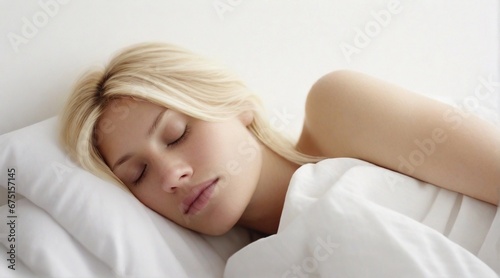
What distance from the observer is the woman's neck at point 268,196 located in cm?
117

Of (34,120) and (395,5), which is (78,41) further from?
(395,5)

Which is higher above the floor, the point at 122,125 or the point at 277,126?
the point at 122,125

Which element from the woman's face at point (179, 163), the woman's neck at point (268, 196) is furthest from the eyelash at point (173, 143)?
the woman's neck at point (268, 196)

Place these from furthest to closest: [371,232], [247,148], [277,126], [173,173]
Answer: [277,126], [247,148], [173,173], [371,232]

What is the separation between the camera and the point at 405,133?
1.07 metres

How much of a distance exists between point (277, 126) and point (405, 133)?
1.44 feet

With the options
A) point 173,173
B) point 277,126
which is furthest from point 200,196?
point 277,126

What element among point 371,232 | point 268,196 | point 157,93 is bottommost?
point 268,196

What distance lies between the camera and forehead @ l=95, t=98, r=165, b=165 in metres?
1.05

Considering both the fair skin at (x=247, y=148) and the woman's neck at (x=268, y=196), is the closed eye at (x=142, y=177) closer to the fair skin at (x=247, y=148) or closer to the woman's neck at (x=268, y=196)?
the fair skin at (x=247, y=148)

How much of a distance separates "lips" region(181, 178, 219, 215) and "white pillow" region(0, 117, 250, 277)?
0.24 feet

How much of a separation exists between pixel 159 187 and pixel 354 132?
417 millimetres

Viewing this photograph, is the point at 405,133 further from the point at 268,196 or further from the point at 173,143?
the point at 173,143

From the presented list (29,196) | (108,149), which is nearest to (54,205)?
(29,196)
